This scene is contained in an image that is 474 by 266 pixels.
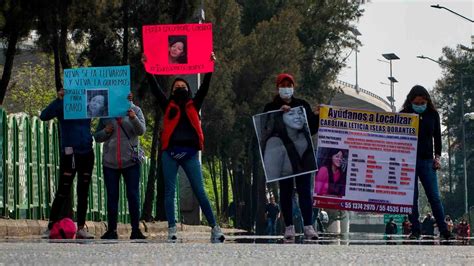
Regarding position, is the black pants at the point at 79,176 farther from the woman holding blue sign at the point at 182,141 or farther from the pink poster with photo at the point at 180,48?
the pink poster with photo at the point at 180,48

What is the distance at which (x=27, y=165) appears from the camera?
2553 centimetres

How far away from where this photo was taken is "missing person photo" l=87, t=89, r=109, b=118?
17.9 m

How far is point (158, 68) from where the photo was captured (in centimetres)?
1886

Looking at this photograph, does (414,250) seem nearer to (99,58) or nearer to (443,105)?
(99,58)

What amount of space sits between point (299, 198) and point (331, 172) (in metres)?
2.38

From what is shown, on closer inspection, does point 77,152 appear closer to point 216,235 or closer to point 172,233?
point 172,233

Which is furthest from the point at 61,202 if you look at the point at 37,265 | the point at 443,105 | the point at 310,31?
the point at 443,105

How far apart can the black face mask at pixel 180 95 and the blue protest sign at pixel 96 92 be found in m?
0.82

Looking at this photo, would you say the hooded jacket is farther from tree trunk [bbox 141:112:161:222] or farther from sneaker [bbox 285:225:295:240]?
tree trunk [bbox 141:112:161:222]

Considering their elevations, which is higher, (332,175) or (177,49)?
(177,49)

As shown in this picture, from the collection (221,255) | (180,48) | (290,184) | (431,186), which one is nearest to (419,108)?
(431,186)

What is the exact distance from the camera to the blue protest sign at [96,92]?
17875mm

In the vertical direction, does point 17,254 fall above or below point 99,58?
below

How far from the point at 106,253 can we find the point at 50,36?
655 inches
